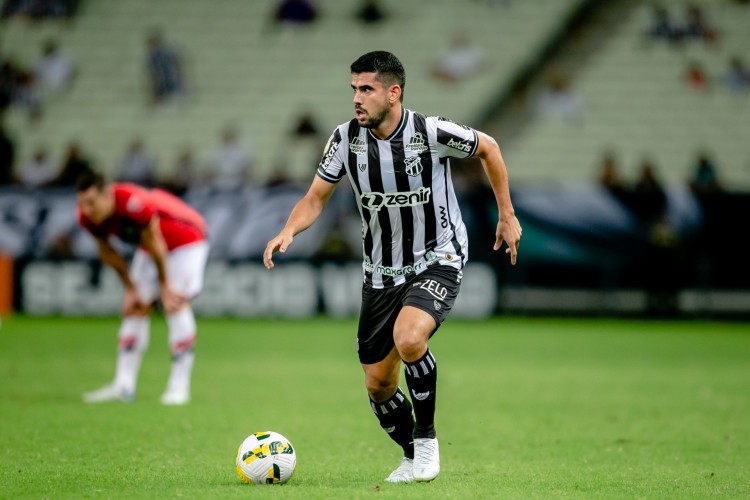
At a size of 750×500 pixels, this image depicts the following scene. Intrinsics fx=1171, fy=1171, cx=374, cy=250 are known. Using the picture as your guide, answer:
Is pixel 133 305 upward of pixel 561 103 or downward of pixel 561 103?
downward

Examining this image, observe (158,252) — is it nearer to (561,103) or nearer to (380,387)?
(380,387)

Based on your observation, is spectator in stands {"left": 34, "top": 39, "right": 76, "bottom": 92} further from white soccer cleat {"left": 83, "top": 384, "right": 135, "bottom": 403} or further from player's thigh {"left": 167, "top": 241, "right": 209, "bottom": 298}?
white soccer cleat {"left": 83, "top": 384, "right": 135, "bottom": 403}

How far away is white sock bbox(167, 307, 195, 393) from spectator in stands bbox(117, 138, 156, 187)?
11.2 meters

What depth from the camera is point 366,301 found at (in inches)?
283

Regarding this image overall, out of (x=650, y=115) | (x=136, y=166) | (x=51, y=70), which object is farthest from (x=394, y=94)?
(x=51, y=70)

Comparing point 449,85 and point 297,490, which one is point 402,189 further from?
point 449,85

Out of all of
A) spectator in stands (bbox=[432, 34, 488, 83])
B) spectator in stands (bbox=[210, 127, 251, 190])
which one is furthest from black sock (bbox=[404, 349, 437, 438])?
spectator in stands (bbox=[432, 34, 488, 83])

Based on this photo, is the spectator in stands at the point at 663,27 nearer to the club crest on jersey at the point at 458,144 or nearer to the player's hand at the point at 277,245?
the club crest on jersey at the point at 458,144

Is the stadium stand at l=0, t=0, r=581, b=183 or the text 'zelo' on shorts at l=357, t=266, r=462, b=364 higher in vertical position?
the stadium stand at l=0, t=0, r=581, b=183

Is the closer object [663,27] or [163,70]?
[663,27]

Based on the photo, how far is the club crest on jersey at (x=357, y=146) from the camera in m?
7.06

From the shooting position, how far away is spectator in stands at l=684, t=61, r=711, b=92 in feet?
81.8

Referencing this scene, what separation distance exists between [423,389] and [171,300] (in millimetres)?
4725

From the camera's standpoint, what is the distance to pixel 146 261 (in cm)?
1166
